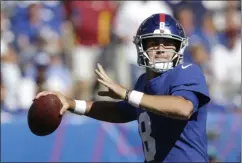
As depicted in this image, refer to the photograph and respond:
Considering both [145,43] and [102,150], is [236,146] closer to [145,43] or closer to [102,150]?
[102,150]

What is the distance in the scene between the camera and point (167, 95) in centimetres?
426

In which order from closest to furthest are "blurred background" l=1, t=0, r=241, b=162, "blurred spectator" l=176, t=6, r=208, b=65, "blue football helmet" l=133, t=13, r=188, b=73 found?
"blue football helmet" l=133, t=13, r=188, b=73
"blurred background" l=1, t=0, r=241, b=162
"blurred spectator" l=176, t=6, r=208, b=65

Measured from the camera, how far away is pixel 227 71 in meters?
10.4

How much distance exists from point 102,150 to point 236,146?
1.66 metres

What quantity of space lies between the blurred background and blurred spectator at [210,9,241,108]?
1cm

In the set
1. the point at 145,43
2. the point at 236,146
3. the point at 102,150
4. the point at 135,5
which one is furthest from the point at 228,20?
the point at 145,43

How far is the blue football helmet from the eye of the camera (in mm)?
4449

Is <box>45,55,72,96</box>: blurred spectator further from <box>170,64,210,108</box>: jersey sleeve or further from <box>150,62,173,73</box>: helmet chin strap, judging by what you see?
<box>170,64,210,108</box>: jersey sleeve

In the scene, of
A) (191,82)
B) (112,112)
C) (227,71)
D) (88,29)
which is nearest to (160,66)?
(191,82)

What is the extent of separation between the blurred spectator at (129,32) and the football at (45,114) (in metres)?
5.26

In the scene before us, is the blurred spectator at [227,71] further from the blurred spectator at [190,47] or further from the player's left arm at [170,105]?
the player's left arm at [170,105]

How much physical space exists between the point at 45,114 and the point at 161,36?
0.86 metres

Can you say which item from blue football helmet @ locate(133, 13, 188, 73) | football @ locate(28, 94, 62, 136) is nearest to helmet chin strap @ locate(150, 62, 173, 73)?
blue football helmet @ locate(133, 13, 188, 73)

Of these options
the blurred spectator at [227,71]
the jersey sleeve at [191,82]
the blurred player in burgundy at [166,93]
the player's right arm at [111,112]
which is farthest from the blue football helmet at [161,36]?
the blurred spectator at [227,71]
